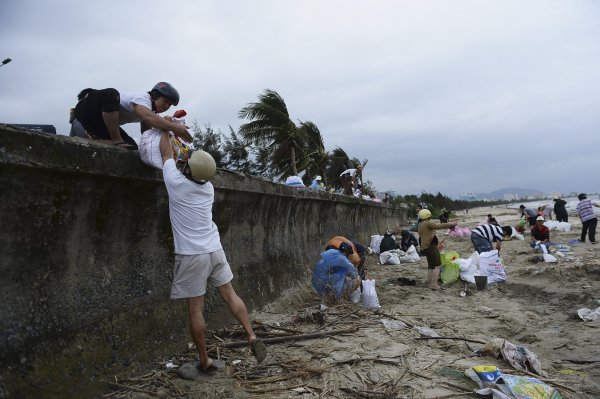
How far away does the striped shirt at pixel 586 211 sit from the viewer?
11475 mm

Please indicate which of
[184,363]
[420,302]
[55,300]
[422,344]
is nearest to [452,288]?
[420,302]

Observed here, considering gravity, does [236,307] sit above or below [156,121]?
below

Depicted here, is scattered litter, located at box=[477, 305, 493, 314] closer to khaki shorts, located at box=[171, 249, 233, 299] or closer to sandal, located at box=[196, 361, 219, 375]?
sandal, located at box=[196, 361, 219, 375]

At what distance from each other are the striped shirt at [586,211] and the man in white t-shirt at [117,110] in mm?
11944

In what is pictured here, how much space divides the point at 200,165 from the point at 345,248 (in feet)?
11.1

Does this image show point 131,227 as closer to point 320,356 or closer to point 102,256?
point 102,256

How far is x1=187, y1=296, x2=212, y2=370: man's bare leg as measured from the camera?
3014 millimetres

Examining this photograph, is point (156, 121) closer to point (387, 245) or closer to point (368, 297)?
point (368, 297)

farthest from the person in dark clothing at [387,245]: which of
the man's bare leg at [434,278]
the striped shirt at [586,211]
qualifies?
the striped shirt at [586,211]

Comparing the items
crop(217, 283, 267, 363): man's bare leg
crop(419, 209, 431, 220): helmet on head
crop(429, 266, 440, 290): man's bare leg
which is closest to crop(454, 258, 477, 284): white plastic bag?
crop(429, 266, 440, 290): man's bare leg

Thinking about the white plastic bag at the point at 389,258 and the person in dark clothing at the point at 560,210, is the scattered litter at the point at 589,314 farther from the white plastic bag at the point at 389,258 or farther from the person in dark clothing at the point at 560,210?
the person in dark clothing at the point at 560,210

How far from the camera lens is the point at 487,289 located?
6.91 meters

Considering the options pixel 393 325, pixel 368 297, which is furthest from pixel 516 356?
pixel 368 297

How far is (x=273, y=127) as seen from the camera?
776 inches
